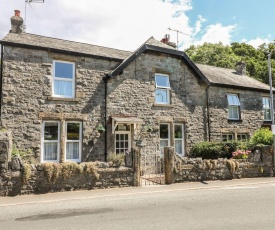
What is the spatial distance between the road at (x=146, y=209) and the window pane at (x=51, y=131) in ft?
14.0

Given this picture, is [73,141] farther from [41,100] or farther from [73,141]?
[41,100]

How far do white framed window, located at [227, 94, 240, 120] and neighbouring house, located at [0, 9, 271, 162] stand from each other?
73 mm

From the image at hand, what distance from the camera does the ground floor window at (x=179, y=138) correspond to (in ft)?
50.8

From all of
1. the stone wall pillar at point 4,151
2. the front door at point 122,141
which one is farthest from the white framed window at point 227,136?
the stone wall pillar at point 4,151

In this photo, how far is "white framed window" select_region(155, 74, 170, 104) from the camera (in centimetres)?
1536

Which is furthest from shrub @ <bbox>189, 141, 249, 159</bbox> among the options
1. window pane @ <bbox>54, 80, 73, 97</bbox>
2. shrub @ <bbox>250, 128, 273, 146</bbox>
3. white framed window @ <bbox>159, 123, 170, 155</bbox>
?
window pane @ <bbox>54, 80, 73, 97</bbox>

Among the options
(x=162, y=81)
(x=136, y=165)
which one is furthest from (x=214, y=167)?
(x=162, y=81)

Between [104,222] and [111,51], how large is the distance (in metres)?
11.9

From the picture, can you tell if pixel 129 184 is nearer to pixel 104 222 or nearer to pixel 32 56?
pixel 104 222

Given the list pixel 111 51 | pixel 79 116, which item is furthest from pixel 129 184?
pixel 111 51

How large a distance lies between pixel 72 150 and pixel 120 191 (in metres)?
4.59

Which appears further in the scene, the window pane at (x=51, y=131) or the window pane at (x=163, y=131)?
the window pane at (x=163, y=131)

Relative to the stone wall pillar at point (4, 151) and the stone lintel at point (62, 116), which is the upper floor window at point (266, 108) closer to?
the stone lintel at point (62, 116)

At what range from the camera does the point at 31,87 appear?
1220cm
